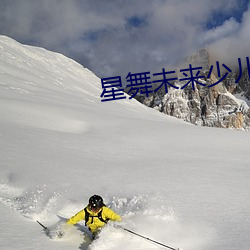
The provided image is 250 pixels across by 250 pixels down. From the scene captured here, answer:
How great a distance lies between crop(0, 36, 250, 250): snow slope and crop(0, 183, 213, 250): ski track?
0.06 ft

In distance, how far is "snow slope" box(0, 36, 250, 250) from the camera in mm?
5148

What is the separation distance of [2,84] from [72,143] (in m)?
17.3

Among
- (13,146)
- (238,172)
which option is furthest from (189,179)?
(13,146)

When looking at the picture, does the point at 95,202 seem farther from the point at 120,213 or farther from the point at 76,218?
the point at 120,213

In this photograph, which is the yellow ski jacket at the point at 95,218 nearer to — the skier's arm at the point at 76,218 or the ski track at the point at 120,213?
the skier's arm at the point at 76,218

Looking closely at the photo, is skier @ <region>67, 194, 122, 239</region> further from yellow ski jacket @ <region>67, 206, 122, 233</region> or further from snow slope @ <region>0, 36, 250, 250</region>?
snow slope @ <region>0, 36, 250, 250</region>

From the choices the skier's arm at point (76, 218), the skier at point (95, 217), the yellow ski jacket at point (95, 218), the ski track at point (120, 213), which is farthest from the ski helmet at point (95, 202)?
the ski track at point (120, 213)

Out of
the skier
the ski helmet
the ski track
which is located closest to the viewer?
the ski track

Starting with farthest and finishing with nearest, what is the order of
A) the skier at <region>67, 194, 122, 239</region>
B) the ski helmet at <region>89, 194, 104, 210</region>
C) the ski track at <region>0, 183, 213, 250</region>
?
the skier at <region>67, 194, 122, 239</region> < the ski helmet at <region>89, 194, 104, 210</region> < the ski track at <region>0, 183, 213, 250</region>

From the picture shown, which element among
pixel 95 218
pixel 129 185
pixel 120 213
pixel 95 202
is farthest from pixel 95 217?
pixel 129 185

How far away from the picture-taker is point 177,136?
14.4m

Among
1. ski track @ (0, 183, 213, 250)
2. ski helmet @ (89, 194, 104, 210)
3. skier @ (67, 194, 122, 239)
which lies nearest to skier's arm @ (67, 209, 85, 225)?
skier @ (67, 194, 122, 239)

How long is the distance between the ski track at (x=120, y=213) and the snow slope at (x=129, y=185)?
0.06 ft

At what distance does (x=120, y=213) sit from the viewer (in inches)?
246
